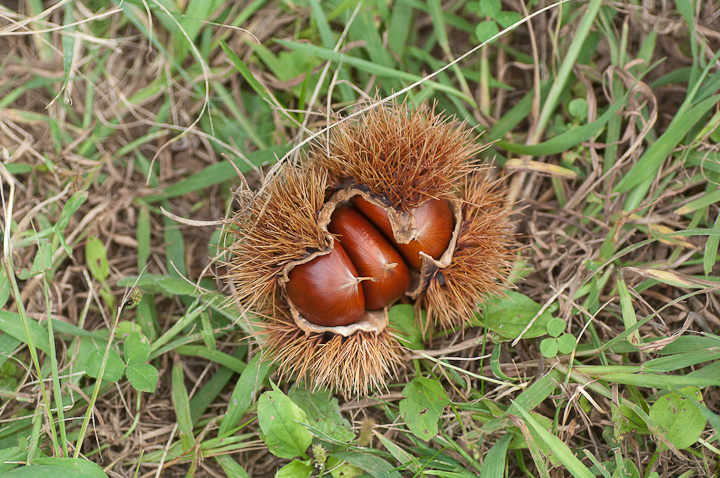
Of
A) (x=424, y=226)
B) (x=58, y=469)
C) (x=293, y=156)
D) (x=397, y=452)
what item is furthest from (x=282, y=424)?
(x=293, y=156)

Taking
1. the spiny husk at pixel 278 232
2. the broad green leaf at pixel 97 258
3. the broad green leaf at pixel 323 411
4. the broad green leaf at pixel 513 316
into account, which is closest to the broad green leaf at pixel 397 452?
the broad green leaf at pixel 323 411

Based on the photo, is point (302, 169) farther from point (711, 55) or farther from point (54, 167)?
point (711, 55)

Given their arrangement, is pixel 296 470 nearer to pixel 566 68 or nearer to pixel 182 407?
pixel 182 407

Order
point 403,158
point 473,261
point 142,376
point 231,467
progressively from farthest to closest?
1. point 231,467
2. point 142,376
3. point 473,261
4. point 403,158

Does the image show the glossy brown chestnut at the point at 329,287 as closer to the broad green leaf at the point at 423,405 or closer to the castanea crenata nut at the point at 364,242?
the castanea crenata nut at the point at 364,242

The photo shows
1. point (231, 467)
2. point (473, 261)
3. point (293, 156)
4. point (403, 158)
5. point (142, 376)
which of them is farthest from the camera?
point (293, 156)

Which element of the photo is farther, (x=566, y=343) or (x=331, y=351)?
(x=566, y=343)

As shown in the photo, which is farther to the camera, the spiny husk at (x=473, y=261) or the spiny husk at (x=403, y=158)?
the spiny husk at (x=473, y=261)
